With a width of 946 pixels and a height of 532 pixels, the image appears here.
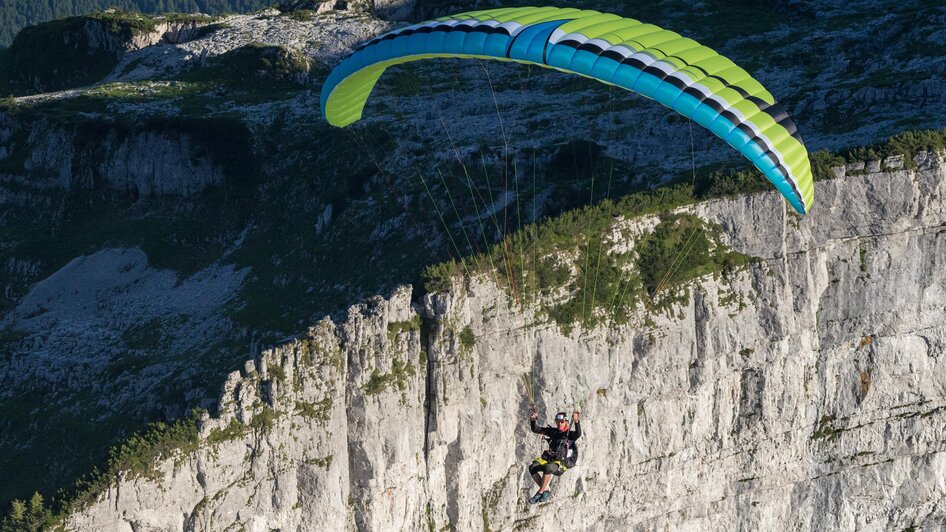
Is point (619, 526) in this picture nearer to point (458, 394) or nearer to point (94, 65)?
point (458, 394)

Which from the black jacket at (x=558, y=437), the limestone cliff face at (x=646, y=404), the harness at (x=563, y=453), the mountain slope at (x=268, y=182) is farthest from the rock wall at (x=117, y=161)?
the black jacket at (x=558, y=437)

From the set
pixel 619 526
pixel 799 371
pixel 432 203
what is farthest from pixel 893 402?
pixel 432 203

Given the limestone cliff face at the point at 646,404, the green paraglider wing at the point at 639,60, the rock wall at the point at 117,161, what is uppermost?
the green paraglider wing at the point at 639,60

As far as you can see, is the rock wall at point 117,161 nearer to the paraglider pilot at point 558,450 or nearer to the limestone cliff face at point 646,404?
the limestone cliff face at point 646,404

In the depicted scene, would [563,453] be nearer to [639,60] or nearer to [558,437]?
[558,437]

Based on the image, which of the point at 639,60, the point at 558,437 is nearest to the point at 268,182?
the point at 558,437
